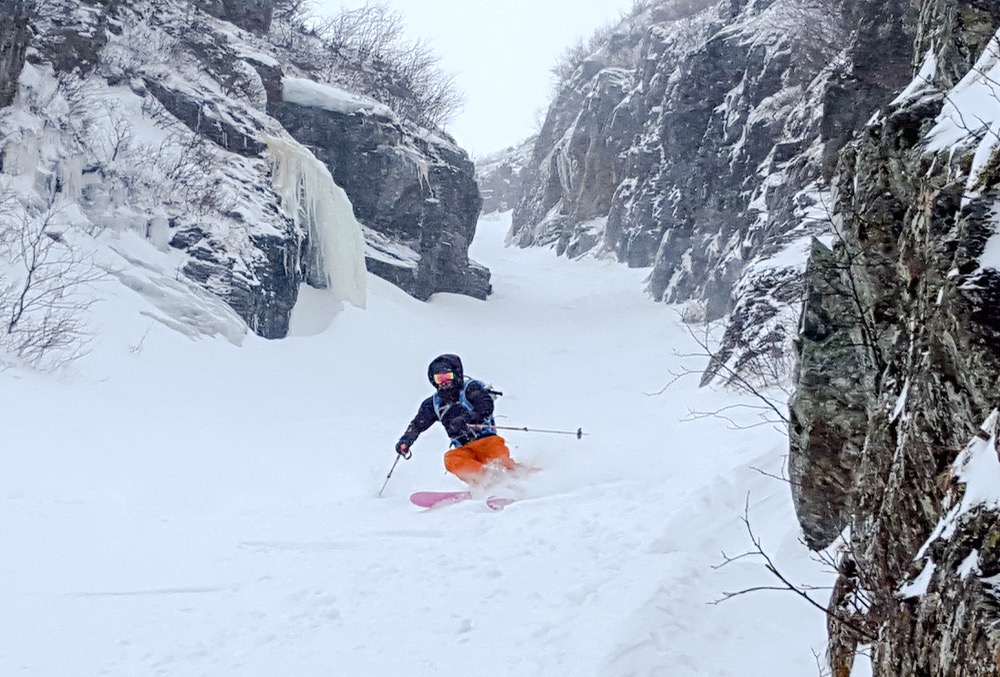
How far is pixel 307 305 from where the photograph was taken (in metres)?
14.3

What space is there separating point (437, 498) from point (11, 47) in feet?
31.8

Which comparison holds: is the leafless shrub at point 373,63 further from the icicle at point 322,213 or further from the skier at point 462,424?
the skier at point 462,424

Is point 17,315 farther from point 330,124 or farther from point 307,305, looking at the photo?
point 330,124

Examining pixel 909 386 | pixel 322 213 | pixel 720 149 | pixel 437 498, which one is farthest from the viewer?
pixel 720 149

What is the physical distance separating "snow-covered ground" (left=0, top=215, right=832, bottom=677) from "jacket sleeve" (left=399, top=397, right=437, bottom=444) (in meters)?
0.45

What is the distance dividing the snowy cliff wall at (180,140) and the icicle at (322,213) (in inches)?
1.6

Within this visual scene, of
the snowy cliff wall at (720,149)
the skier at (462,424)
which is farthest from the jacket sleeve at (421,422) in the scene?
the snowy cliff wall at (720,149)

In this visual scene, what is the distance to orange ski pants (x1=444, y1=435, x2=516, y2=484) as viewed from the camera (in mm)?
6820

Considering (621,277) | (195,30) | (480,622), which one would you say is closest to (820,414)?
(480,622)

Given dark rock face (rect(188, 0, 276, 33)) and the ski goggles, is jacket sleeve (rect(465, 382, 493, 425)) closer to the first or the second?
the ski goggles

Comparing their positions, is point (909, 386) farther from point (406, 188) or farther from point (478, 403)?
point (406, 188)

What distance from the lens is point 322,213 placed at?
15.2m

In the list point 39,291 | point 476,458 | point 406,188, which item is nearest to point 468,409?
point 476,458

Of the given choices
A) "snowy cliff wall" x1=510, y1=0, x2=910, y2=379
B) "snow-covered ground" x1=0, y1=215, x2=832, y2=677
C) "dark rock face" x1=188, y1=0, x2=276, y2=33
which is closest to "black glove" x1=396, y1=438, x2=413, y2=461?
"snow-covered ground" x1=0, y1=215, x2=832, y2=677
